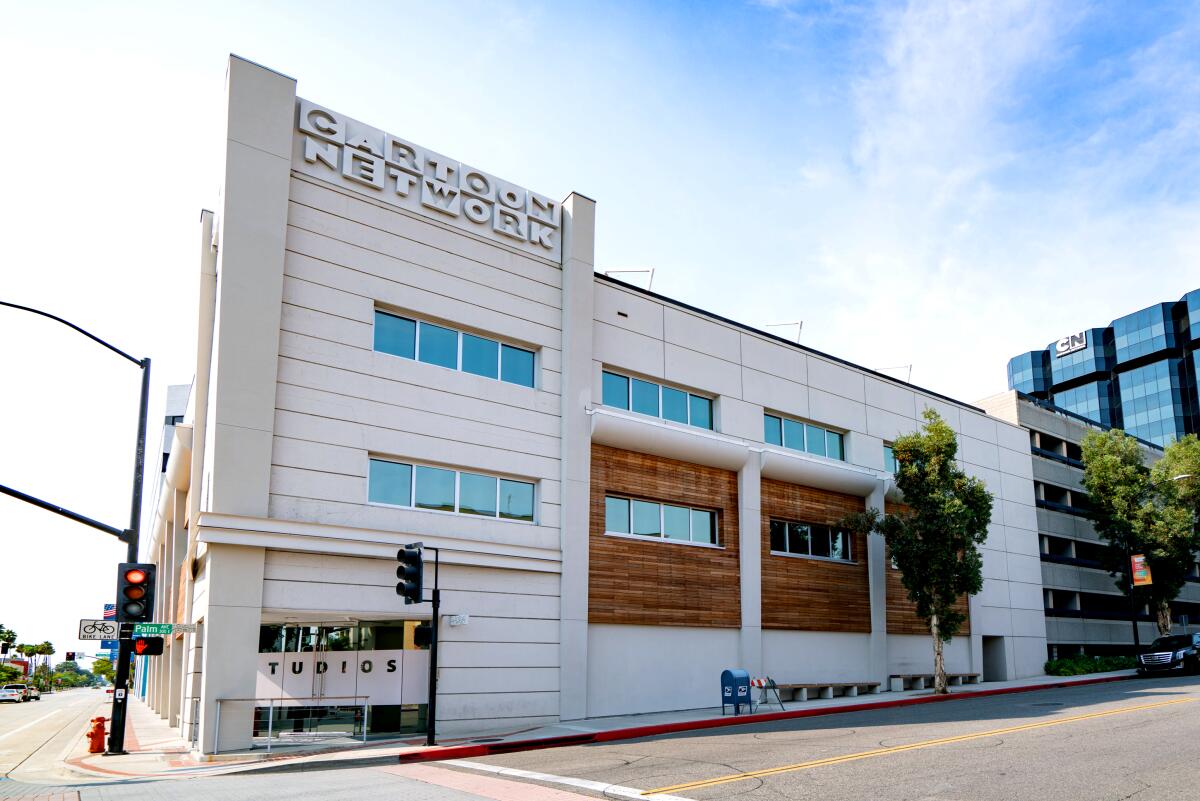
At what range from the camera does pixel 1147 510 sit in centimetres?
4406

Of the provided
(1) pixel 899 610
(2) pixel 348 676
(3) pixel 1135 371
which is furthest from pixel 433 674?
(3) pixel 1135 371

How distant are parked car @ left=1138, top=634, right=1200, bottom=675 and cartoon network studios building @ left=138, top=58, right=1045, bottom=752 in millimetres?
11590

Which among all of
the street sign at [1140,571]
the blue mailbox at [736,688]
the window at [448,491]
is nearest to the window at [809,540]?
the blue mailbox at [736,688]

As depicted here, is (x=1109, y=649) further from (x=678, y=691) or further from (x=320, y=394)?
(x=320, y=394)

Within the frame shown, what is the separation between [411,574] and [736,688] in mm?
10136

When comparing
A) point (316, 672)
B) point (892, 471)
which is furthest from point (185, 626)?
point (892, 471)

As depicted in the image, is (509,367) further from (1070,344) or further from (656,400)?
(1070,344)

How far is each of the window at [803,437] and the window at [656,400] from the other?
107 inches

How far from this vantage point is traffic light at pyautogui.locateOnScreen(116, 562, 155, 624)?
18.9 m

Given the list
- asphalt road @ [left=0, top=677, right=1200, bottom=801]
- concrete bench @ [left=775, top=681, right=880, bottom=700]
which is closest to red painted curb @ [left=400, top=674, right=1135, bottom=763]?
asphalt road @ [left=0, top=677, right=1200, bottom=801]

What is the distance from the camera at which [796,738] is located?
18328 millimetres

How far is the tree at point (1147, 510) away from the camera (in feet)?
143

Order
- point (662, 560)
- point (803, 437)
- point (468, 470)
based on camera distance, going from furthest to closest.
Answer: point (803, 437), point (662, 560), point (468, 470)

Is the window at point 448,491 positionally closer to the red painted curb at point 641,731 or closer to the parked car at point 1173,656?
the red painted curb at point 641,731
